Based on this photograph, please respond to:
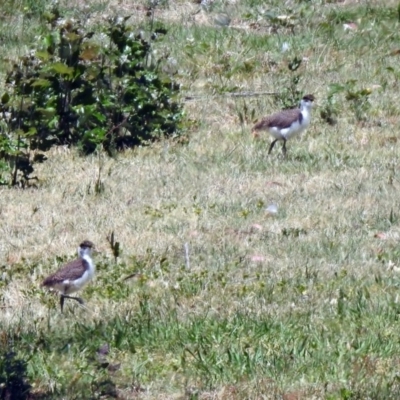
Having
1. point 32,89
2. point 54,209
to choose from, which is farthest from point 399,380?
point 32,89

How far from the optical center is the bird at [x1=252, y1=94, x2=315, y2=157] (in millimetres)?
12102

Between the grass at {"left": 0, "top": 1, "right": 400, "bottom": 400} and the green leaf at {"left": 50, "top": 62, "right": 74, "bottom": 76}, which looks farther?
the green leaf at {"left": 50, "top": 62, "right": 74, "bottom": 76}

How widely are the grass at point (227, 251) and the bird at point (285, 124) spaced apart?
0.20 m

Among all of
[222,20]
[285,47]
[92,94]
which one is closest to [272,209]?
[92,94]

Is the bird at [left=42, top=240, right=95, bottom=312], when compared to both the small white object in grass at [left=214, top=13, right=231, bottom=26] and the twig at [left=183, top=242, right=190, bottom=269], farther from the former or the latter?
the small white object in grass at [left=214, top=13, right=231, bottom=26]

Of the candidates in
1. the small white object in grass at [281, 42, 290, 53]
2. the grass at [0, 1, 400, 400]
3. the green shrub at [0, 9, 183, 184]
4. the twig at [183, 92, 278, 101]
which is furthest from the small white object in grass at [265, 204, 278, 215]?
the small white object in grass at [281, 42, 290, 53]

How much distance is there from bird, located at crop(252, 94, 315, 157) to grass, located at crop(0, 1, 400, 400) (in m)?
0.20

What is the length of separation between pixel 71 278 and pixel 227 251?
5.08 ft

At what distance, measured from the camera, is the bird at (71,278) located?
25.5 ft

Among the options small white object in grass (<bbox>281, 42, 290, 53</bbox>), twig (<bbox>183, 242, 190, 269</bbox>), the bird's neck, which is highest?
small white object in grass (<bbox>281, 42, 290, 53</bbox>)

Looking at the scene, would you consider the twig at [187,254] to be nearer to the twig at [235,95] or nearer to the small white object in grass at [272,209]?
the small white object in grass at [272,209]

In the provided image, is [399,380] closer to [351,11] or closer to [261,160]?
[261,160]

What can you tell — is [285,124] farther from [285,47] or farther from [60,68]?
[285,47]

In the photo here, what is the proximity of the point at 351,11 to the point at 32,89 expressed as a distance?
6578 millimetres
